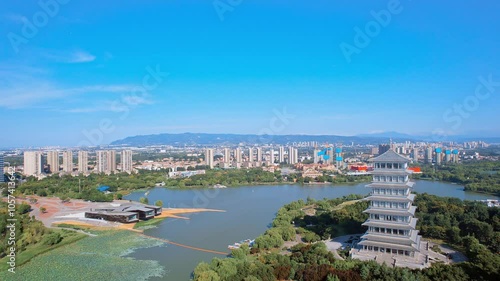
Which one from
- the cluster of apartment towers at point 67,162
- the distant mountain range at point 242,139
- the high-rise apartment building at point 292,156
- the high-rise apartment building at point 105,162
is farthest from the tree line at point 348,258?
the distant mountain range at point 242,139

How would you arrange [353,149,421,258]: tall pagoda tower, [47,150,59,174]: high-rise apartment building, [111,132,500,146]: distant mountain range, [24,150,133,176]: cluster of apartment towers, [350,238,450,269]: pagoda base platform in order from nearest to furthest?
[350,238,450,269]: pagoda base platform → [353,149,421,258]: tall pagoda tower → [24,150,133,176]: cluster of apartment towers → [47,150,59,174]: high-rise apartment building → [111,132,500,146]: distant mountain range

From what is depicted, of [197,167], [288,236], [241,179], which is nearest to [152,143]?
[197,167]

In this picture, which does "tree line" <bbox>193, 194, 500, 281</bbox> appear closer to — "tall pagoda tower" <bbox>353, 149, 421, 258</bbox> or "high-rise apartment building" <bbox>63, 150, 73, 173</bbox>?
"tall pagoda tower" <bbox>353, 149, 421, 258</bbox>

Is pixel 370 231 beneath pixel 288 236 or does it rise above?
above

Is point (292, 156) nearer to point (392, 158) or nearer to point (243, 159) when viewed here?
point (243, 159)

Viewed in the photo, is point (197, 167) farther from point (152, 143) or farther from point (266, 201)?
point (152, 143)

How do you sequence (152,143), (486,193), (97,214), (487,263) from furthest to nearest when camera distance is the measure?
(152,143), (486,193), (97,214), (487,263)

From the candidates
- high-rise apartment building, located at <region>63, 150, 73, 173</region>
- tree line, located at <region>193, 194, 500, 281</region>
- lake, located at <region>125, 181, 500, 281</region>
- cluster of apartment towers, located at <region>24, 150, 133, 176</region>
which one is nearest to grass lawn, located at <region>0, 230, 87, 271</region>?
lake, located at <region>125, 181, 500, 281</region>

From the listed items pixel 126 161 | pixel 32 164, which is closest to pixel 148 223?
pixel 32 164
